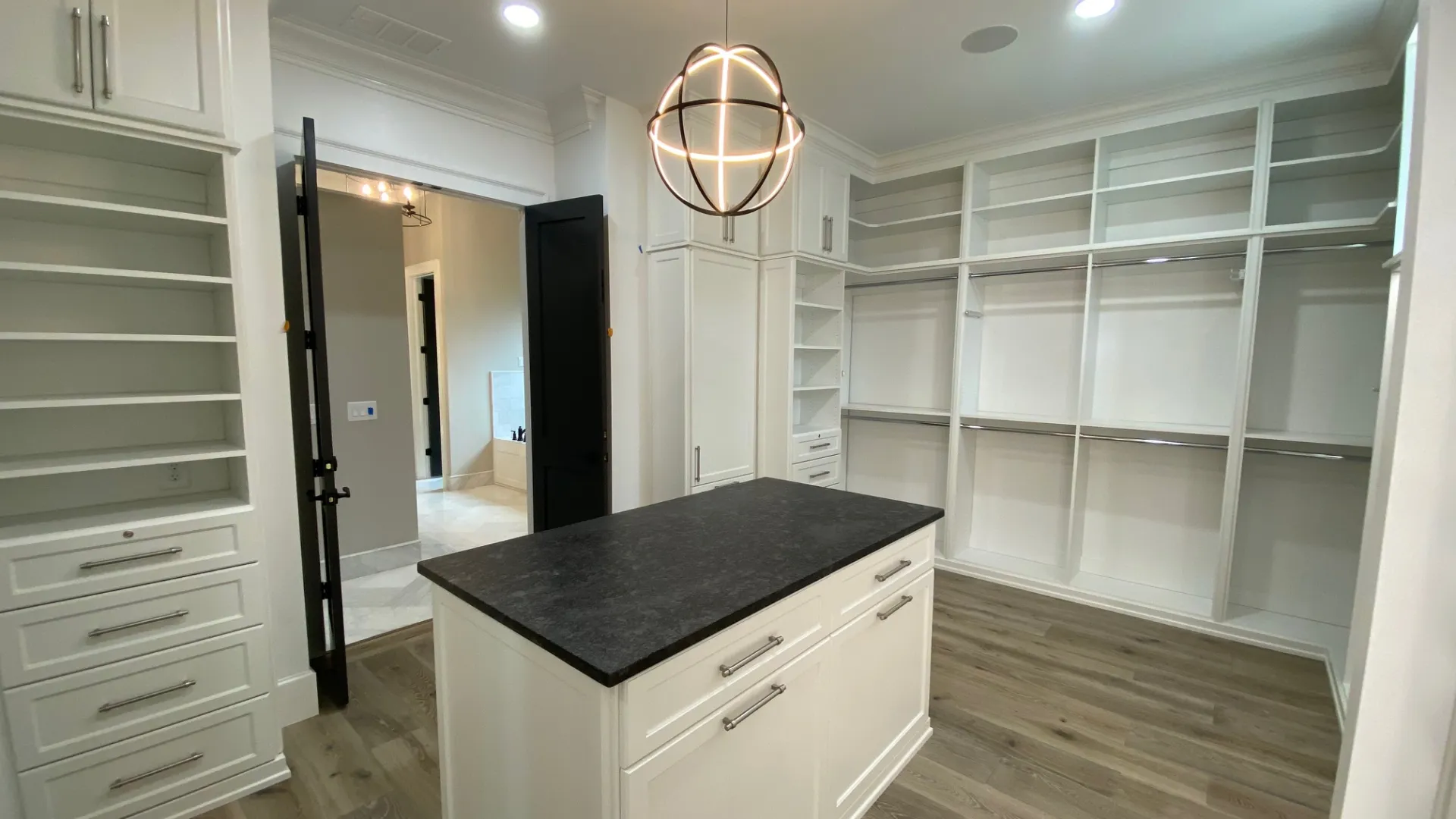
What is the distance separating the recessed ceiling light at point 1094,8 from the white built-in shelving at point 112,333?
10.5 ft

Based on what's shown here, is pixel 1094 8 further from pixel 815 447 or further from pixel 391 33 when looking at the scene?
pixel 391 33

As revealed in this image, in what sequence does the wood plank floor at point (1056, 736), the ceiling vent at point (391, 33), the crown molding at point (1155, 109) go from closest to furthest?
the wood plank floor at point (1056, 736)
the ceiling vent at point (391, 33)
the crown molding at point (1155, 109)

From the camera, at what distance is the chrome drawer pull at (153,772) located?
5.75ft

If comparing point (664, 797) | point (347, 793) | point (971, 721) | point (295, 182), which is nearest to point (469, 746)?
point (664, 797)

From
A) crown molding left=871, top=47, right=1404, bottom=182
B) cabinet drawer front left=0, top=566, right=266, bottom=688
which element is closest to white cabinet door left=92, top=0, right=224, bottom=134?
cabinet drawer front left=0, top=566, right=266, bottom=688

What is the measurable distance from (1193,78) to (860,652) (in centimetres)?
340

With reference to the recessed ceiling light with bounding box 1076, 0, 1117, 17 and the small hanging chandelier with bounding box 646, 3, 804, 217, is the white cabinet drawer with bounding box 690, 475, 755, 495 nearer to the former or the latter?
the small hanging chandelier with bounding box 646, 3, 804, 217

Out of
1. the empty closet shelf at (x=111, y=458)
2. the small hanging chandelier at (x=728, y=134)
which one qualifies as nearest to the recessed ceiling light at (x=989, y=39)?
the small hanging chandelier at (x=728, y=134)

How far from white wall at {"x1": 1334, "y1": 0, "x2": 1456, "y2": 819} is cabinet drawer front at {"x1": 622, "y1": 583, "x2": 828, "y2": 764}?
1.03 m

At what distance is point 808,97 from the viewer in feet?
10.5

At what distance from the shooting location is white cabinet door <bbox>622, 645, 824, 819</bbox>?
3.83ft

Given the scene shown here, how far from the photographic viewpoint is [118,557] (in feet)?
5.64

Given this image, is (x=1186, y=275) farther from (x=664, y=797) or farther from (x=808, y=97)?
(x=664, y=797)

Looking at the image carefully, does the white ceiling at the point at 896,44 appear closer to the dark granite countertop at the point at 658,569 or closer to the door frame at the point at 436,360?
the dark granite countertop at the point at 658,569
